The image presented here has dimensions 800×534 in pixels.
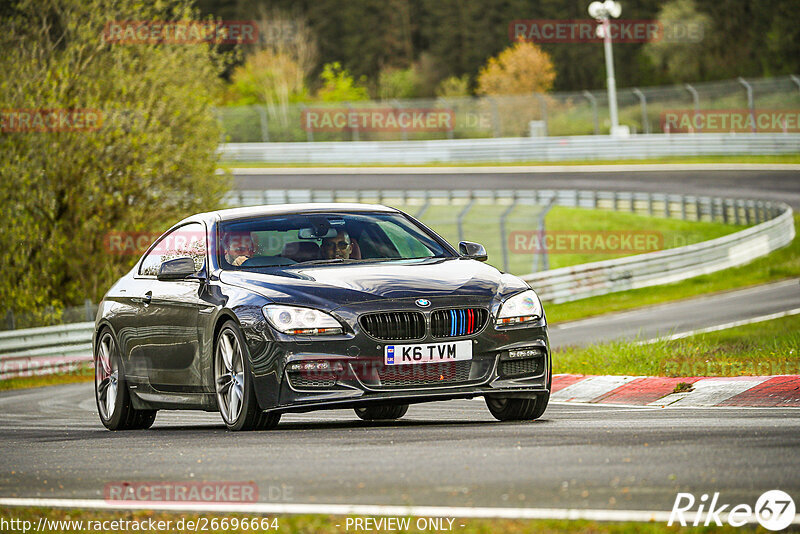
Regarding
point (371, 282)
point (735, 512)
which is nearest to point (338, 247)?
point (371, 282)

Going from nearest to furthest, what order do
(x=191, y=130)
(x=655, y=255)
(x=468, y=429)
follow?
(x=468, y=429), (x=191, y=130), (x=655, y=255)

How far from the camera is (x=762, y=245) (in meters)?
34.6

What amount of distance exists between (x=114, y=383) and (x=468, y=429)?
3.54 meters

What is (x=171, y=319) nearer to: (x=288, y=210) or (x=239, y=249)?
(x=239, y=249)

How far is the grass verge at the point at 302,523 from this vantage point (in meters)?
4.94

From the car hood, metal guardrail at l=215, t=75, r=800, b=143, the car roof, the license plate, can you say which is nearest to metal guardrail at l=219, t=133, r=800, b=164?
metal guardrail at l=215, t=75, r=800, b=143

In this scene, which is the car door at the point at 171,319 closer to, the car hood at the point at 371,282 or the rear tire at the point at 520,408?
the car hood at the point at 371,282

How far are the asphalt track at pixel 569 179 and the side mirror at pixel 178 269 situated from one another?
112 ft

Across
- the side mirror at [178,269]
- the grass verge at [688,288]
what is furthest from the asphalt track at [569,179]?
the side mirror at [178,269]

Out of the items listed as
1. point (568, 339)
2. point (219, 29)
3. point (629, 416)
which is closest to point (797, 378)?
point (629, 416)

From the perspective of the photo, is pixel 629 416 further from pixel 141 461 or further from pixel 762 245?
pixel 762 245

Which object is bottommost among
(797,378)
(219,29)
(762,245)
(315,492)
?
(762,245)

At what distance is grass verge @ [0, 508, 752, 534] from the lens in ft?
16.2

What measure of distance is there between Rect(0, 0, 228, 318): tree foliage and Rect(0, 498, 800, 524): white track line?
20071 millimetres
